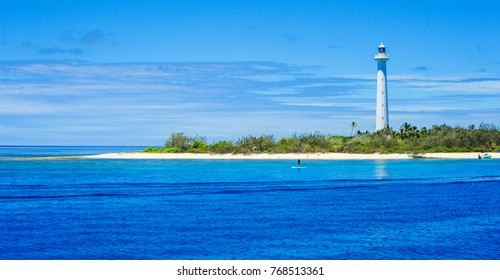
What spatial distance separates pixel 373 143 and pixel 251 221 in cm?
11944

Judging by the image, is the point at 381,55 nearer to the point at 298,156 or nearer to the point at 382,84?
the point at 382,84

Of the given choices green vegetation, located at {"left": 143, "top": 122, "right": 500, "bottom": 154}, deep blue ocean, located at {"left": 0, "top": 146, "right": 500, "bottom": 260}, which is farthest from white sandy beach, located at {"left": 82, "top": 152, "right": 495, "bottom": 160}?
deep blue ocean, located at {"left": 0, "top": 146, "right": 500, "bottom": 260}

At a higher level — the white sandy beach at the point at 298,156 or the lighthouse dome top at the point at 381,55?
the lighthouse dome top at the point at 381,55

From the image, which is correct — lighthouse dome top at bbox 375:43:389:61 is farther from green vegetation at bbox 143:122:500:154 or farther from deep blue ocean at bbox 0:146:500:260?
deep blue ocean at bbox 0:146:500:260

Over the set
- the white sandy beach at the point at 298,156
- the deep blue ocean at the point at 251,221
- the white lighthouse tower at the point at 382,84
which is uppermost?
the white lighthouse tower at the point at 382,84

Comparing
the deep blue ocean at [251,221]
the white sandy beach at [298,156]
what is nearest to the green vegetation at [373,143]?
the white sandy beach at [298,156]

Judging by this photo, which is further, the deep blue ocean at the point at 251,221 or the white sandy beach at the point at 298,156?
the white sandy beach at the point at 298,156

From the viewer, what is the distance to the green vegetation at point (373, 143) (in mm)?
156875

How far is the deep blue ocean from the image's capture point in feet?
104

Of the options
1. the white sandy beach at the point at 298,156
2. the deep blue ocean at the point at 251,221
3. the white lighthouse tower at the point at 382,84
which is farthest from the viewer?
the white sandy beach at the point at 298,156

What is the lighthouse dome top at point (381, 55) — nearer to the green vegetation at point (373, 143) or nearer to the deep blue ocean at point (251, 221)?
the green vegetation at point (373, 143)

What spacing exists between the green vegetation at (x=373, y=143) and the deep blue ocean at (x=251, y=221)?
86.8 m
